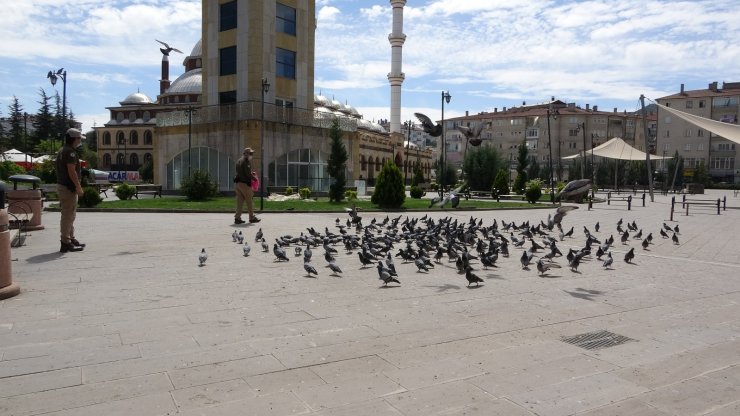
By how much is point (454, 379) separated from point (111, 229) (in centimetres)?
1136

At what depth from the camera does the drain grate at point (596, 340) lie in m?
4.48

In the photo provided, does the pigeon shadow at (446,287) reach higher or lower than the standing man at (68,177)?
lower

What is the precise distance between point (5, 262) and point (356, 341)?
3.89 metres

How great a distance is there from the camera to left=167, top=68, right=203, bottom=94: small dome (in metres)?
72.0

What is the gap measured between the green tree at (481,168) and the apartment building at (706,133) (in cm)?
4904

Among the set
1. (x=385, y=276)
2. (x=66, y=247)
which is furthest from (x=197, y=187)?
(x=385, y=276)

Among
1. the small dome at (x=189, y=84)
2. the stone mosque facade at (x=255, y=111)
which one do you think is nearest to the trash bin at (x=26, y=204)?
the stone mosque facade at (x=255, y=111)

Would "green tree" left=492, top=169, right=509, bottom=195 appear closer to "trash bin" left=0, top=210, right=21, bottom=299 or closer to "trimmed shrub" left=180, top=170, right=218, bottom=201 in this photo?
"trimmed shrub" left=180, top=170, right=218, bottom=201

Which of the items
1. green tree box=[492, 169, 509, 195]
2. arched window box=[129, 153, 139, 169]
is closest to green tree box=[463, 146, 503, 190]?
green tree box=[492, 169, 509, 195]

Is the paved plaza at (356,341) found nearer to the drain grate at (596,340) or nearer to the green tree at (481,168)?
the drain grate at (596,340)

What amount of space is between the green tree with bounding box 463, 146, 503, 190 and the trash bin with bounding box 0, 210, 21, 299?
41.5 m


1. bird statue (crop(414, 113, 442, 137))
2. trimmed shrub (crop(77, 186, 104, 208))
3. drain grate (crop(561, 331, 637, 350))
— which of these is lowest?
drain grate (crop(561, 331, 637, 350))

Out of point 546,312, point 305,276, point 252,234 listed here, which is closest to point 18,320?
point 305,276

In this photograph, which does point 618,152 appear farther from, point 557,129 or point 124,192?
point 557,129
